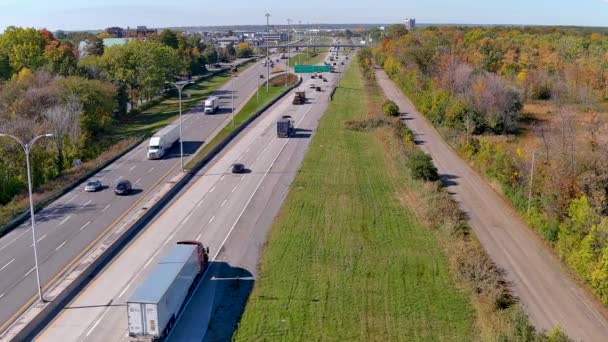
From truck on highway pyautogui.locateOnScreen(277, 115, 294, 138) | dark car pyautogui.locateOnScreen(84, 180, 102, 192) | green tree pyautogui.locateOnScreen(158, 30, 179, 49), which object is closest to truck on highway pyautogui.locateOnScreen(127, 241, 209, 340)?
dark car pyautogui.locateOnScreen(84, 180, 102, 192)

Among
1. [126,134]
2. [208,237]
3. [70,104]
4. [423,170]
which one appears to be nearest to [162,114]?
[126,134]

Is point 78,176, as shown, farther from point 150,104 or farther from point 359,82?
point 359,82

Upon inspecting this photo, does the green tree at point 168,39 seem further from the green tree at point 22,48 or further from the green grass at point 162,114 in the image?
the green tree at point 22,48

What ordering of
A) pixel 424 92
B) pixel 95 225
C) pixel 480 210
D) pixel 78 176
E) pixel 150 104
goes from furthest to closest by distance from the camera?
pixel 150 104, pixel 424 92, pixel 78 176, pixel 480 210, pixel 95 225

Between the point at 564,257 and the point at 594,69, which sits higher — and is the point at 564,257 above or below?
below

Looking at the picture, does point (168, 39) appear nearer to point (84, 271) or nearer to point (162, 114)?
point (162, 114)

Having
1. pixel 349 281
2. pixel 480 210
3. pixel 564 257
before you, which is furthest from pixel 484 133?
pixel 349 281

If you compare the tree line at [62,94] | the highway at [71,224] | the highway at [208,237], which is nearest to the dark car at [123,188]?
the highway at [71,224]
